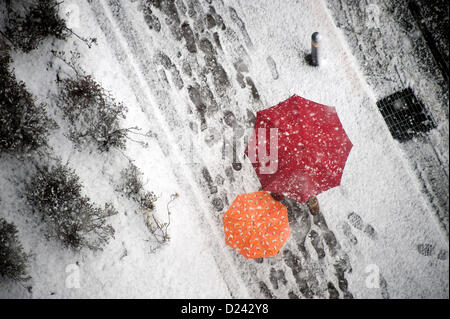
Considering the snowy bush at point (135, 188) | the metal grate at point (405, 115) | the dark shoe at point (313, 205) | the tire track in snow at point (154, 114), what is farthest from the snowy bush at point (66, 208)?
the metal grate at point (405, 115)

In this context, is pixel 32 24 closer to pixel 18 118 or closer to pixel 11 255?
pixel 18 118

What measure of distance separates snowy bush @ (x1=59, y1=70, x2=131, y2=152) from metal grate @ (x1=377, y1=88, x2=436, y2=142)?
12.5 ft

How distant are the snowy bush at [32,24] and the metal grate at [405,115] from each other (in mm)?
4731

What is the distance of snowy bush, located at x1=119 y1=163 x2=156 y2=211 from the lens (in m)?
4.04

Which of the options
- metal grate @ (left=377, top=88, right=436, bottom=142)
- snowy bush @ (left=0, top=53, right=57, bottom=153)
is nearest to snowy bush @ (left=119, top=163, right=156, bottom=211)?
snowy bush @ (left=0, top=53, right=57, bottom=153)

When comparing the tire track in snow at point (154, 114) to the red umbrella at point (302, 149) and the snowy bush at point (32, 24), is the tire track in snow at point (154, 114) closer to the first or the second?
the snowy bush at point (32, 24)

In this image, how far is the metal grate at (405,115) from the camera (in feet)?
14.0

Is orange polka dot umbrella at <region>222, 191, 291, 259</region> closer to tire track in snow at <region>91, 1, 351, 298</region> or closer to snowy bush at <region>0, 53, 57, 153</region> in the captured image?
tire track in snow at <region>91, 1, 351, 298</region>

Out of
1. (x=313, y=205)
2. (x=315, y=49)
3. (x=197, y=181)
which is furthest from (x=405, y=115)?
(x=197, y=181)

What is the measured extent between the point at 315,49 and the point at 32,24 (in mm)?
3890
